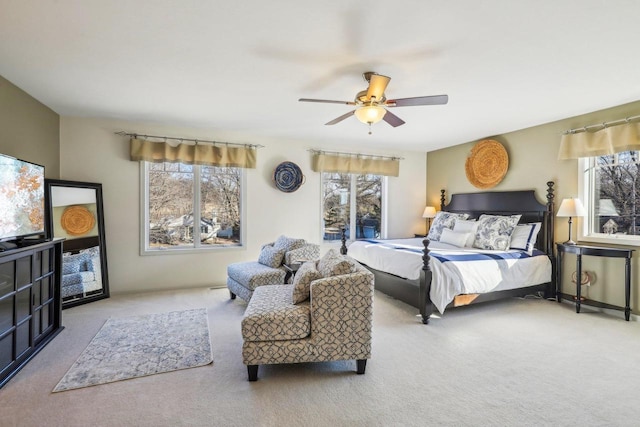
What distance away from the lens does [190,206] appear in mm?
4836

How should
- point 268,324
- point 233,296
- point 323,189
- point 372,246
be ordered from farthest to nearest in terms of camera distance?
point 323,189 < point 372,246 < point 233,296 < point 268,324

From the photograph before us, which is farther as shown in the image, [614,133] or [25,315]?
[614,133]

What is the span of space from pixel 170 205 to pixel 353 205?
3099 millimetres

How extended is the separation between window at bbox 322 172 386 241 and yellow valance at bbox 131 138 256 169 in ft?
4.73

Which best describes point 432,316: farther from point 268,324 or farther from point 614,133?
point 614,133

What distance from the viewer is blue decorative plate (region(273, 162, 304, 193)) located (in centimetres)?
514

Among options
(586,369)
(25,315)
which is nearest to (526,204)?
(586,369)

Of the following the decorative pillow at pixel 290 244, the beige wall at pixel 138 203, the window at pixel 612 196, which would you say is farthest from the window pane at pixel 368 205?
the window at pixel 612 196

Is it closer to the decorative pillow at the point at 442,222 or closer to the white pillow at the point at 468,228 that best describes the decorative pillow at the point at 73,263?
the decorative pillow at the point at 442,222

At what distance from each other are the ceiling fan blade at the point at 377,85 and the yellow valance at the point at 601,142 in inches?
114

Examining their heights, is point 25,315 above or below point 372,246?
below

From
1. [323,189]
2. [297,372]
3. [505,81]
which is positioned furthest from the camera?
[323,189]

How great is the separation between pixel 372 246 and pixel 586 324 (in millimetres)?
2513

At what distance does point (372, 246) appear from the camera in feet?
14.9
